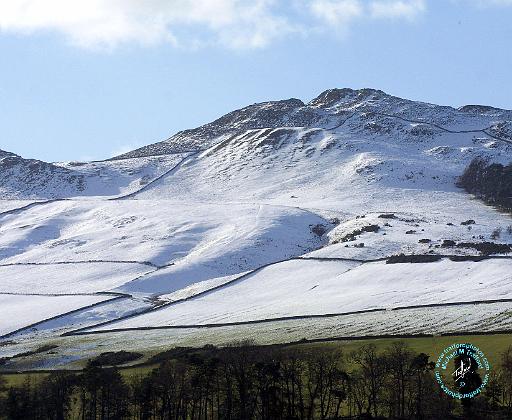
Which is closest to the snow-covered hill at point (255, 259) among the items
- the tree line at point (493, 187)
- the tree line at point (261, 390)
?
the tree line at point (493, 187)

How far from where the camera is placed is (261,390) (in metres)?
59.2

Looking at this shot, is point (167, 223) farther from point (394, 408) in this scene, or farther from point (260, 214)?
point (394, 408)

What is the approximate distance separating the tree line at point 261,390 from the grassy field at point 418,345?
4155mm

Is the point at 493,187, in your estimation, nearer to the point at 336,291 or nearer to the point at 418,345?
the point at 336,291

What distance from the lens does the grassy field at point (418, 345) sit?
66500 mm

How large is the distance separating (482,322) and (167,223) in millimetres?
98153

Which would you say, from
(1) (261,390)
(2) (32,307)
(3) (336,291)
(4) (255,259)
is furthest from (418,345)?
(4) (255,259)

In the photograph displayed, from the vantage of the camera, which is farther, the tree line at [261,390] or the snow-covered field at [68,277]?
the snow-covered field at [68,277]

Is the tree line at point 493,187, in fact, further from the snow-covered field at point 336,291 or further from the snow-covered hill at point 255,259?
the snow-covered field at point 336,291

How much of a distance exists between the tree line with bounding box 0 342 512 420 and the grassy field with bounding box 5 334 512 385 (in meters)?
4.16

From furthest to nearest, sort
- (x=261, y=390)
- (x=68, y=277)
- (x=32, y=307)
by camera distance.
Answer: (x=68, y=277) → (x=32, y=307) → (x=261, y=390)

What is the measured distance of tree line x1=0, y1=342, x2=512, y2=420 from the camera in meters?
57.3

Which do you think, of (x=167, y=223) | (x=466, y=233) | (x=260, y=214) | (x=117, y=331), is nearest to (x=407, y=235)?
(x=466, y=233)

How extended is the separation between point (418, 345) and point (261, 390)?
16.6m
